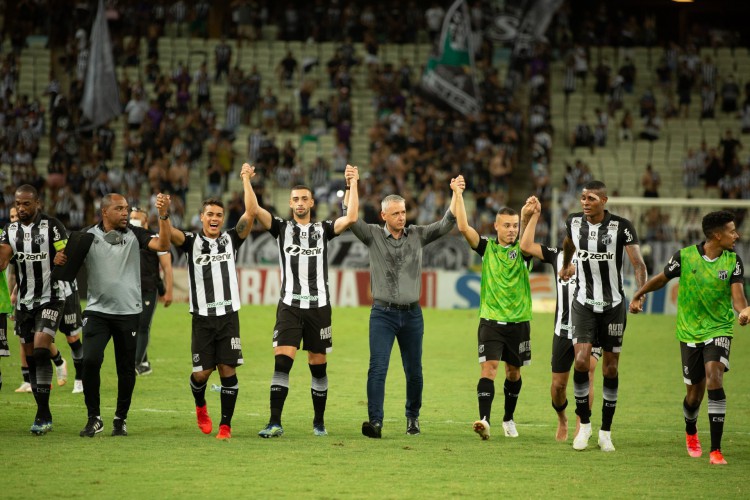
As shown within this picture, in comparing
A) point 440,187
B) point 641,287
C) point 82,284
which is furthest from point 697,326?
point 440,187

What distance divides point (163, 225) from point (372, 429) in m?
2.82

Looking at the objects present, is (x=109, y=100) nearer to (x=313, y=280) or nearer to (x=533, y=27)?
(x=533, y=27)

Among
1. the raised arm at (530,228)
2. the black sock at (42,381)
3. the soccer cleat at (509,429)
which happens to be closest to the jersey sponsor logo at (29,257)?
the black sock at (42,381)

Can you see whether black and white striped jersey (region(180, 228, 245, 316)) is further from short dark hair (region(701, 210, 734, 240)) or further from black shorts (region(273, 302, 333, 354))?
short dark hair (region(701, 210, 734, 240))

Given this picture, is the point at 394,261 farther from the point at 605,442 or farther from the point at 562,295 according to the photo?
the point at 605,442

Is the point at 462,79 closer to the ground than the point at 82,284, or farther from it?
farther from it

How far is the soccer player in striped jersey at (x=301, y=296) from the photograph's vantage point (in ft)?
36.1

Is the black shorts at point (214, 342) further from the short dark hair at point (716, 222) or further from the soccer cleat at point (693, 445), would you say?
the short dark hair at point (716, 222)

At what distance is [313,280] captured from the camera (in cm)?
1109

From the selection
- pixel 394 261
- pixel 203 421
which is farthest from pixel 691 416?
pixel 203 421

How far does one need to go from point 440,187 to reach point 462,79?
325cm

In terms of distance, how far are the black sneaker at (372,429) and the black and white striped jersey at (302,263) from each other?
1.25 m

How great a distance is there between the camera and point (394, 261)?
11.3 metres

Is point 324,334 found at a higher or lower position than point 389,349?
higher
